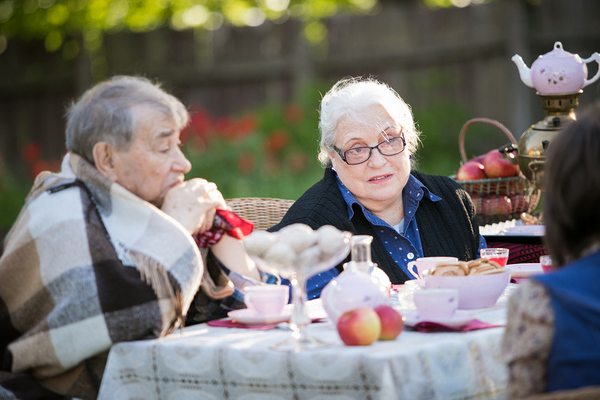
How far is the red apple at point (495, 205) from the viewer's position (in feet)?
13.5

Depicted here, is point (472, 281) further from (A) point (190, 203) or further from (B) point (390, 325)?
(A) point (190, 203)

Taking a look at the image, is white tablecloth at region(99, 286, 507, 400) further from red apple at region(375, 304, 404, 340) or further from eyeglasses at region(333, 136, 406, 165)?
eyeglasses at region(333, 136, 406, 165)

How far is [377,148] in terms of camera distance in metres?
3.30

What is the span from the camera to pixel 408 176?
3395 millimetres

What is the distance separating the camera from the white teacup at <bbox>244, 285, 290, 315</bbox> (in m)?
2.29

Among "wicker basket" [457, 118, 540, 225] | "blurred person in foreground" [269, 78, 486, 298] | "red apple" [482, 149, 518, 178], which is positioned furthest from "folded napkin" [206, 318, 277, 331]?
"red apple" [482, 149, 518, 178]

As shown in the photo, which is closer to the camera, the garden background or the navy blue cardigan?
the navy blue cardigan

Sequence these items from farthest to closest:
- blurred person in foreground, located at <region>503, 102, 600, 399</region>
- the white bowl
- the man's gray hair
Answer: the man's gray hair
the white bowl
blurred person in foreground, located at <region>503, 102, 600, 399</region>

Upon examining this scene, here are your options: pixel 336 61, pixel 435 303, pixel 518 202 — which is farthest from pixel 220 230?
pixel 336 61

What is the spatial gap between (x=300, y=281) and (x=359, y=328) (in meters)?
0.22

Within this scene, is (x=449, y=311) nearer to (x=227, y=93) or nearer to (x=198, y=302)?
(x=198, y=302)

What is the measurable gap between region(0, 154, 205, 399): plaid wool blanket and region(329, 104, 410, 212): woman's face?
119cm

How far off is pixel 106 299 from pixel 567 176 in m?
1.31

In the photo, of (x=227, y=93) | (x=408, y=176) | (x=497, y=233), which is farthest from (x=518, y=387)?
(x=227, y=93)
